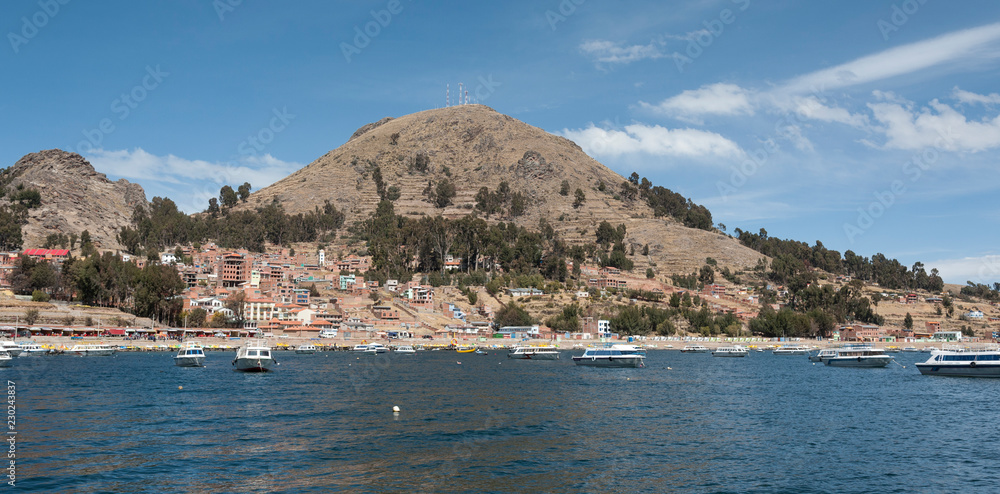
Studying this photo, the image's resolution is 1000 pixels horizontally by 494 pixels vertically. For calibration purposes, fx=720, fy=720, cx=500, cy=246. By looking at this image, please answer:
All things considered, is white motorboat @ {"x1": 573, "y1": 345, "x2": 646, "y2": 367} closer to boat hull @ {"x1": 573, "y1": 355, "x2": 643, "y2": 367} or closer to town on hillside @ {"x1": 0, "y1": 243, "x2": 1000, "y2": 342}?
boat hull @ {"x1": 573, "y1": 355, "x2": 643, "y2": 367}

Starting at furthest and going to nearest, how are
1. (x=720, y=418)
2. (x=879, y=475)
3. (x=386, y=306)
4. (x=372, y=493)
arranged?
1. (x=386, y=306)
2. (x=720, y=418)
3. (x=879, y=475)
4. (x=372, y=493)

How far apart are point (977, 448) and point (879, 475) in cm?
1017

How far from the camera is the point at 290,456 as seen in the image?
31.5m

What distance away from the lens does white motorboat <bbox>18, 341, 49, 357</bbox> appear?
100875mm

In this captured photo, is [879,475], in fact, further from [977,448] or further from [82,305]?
[82,305]

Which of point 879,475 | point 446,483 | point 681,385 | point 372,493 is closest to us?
point 372,493

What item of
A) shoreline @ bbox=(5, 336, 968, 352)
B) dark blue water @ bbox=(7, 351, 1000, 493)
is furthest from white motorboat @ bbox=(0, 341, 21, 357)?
dark blue water @ bbox=(7, 351, 1000, 493)

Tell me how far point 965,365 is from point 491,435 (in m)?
65.7

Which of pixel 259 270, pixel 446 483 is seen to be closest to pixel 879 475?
pixel 446 483

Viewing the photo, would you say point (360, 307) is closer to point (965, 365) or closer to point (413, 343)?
point (413, 343)

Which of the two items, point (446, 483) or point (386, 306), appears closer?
point (446, 483)

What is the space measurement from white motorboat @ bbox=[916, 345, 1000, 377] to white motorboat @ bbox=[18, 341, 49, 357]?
11602cm

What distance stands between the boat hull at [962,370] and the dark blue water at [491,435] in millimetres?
11321

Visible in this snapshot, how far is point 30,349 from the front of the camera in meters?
103
